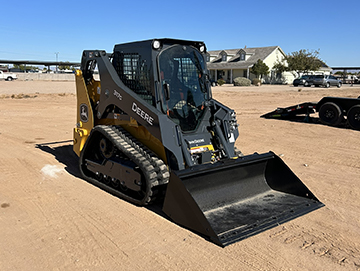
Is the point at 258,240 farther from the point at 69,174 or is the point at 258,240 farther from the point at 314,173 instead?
the point at 69,174

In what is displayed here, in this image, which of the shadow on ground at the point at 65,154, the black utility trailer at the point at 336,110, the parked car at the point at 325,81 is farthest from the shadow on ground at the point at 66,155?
the parked car at the point at 325,81

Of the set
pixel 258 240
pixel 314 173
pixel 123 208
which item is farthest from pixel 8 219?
pixel 314 173

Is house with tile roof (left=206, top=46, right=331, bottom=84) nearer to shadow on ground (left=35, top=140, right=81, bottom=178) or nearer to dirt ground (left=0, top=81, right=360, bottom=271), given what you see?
A: shadow on ground (left=35, top=140, right=81, bottom=178)

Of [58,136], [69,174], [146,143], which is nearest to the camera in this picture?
[146,143]

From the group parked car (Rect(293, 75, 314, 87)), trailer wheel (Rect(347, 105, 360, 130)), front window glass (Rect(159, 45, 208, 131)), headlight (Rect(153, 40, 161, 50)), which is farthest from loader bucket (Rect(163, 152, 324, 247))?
parked car (Rect(293, 75, 314, 87))

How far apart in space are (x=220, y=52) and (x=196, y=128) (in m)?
54.4

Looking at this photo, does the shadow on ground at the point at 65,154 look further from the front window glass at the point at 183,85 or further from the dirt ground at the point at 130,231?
the front window glass at the point at 183,85

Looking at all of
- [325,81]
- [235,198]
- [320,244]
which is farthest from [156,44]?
[325,81]

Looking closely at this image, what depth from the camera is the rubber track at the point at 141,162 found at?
5078mm

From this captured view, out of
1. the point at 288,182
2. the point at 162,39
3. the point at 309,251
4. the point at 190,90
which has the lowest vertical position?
the point at 309,251

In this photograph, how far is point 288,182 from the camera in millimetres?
5602

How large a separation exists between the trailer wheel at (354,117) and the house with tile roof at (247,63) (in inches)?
1553

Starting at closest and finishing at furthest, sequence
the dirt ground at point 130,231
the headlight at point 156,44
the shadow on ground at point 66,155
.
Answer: the dirt ground at point 130,231 < the headlight at point 156,44 < the shadow on ground at point 66,155

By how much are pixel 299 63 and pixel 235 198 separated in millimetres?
50949
